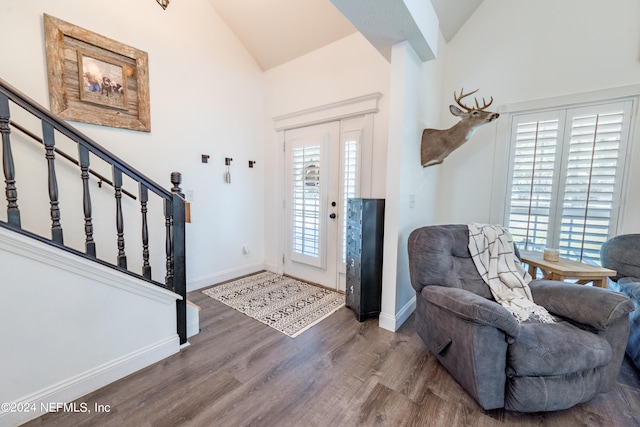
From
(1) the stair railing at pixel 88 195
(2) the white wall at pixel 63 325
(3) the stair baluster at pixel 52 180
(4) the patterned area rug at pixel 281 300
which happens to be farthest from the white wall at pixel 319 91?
(3) the stair baluster at pixel 52 180

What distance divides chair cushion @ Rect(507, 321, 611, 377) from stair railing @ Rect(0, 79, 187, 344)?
217 centimetres

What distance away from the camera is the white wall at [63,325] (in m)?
1.28

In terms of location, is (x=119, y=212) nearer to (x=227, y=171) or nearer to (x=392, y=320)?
(x=227, y=171)

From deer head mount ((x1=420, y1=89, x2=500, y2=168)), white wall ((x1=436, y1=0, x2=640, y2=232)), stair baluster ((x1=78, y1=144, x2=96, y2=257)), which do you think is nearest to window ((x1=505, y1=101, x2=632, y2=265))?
white wall ((x1=436, y1=0, x2=640, y2=232))

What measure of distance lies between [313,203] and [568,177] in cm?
258

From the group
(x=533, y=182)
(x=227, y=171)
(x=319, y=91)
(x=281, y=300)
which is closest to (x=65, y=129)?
(x=227, y=171)

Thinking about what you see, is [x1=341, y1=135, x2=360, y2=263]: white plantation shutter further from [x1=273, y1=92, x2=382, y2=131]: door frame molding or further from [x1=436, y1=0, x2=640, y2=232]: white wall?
Answer: [x1=436, y1=0, x2=640, y2=232]: white wall

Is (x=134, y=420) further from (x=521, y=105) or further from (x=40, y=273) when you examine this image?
(x=521, y=105)

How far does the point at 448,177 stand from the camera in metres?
3.01

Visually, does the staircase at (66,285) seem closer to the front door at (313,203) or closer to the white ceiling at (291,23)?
the front door at (313,203)

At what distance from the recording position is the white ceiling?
2.65m

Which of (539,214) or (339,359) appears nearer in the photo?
(339,359)

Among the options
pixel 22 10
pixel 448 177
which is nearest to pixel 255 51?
pixel 22 10

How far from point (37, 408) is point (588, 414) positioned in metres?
3.01
